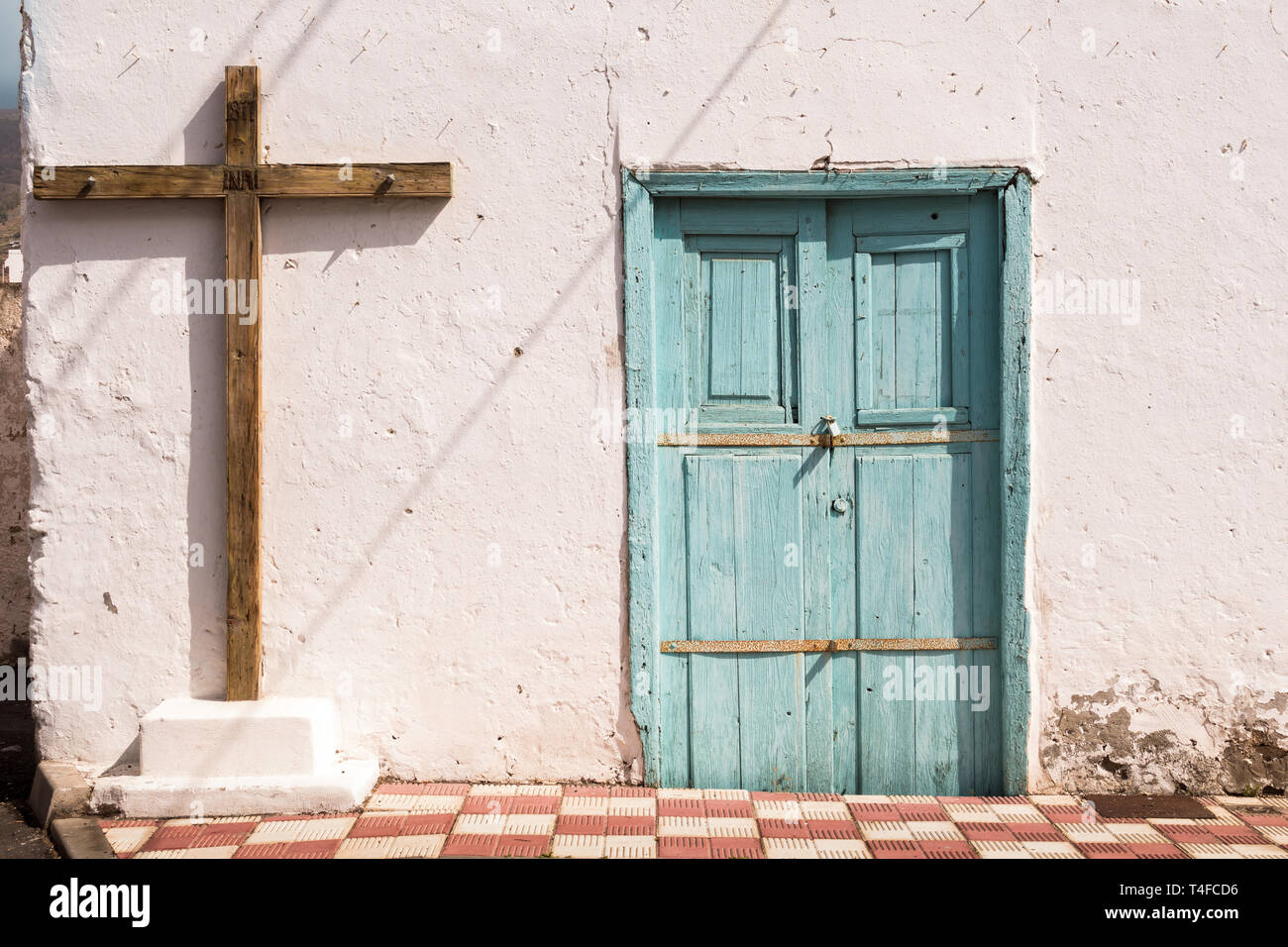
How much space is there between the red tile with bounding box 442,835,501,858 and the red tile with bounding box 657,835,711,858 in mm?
568

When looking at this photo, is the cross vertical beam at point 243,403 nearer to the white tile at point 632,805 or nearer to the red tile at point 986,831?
the white tile at point 632,805

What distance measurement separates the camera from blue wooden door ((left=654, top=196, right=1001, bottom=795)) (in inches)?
157

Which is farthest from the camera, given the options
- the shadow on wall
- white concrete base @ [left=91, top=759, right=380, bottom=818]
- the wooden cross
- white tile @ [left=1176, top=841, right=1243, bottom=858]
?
the shadow on wall

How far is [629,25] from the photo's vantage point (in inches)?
154

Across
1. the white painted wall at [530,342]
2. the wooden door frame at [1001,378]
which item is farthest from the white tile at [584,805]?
the wooden door frame at [1001,378]

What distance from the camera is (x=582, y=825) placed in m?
3.58

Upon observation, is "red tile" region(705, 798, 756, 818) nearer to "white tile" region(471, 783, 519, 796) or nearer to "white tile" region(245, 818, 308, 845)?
"white tile" region(471, 783, 519, 796)

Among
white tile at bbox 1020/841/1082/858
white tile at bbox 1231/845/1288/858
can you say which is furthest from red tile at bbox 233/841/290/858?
white tile at bbox 1231/845/1288/858

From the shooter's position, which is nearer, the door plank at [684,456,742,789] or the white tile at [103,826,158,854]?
the white tile at [103,826,158,854]

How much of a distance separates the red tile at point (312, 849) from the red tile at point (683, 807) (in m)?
1.17

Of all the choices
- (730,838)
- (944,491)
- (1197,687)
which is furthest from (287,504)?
(1197,687)

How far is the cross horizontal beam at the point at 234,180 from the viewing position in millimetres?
3830

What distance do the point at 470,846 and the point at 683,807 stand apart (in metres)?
0.84

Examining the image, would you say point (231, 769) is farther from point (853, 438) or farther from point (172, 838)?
point (853, 438)
